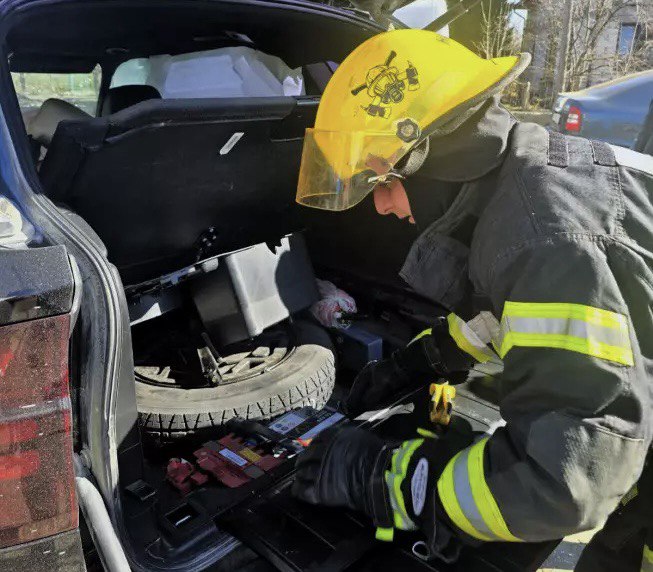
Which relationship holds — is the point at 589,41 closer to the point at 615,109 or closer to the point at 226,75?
the point at 615,109

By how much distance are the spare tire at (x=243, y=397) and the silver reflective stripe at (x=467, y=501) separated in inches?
42.7

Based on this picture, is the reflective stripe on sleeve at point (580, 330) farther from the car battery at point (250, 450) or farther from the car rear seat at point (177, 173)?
the car rear seat at point (177, 173)

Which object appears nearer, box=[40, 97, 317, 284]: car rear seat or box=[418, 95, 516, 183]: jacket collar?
box=[418, 95, 516, 183]: jacket collar

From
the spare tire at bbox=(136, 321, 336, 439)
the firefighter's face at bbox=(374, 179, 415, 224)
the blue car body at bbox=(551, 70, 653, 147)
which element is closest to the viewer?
the firefighter's face at bbox=(374, 179, 415, 224)

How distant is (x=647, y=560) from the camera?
1638mm

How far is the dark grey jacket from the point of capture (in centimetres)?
115

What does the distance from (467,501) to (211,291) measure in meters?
1.57

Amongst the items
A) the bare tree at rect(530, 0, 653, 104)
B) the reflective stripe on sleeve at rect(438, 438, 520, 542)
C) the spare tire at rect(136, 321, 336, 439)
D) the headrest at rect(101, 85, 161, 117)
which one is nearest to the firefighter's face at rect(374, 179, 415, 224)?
the reflective stripe on sleeve at rect(438, 438, 520, 542)

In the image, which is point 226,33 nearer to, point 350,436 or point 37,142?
point 37,142

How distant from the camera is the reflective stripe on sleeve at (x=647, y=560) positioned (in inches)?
63.7

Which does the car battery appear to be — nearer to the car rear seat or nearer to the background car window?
the car rear seat

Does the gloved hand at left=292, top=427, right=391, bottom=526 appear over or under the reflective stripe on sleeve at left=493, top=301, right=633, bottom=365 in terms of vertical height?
under

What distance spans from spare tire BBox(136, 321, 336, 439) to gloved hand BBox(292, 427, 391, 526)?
688 millimetres

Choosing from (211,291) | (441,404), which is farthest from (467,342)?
(211,291)
